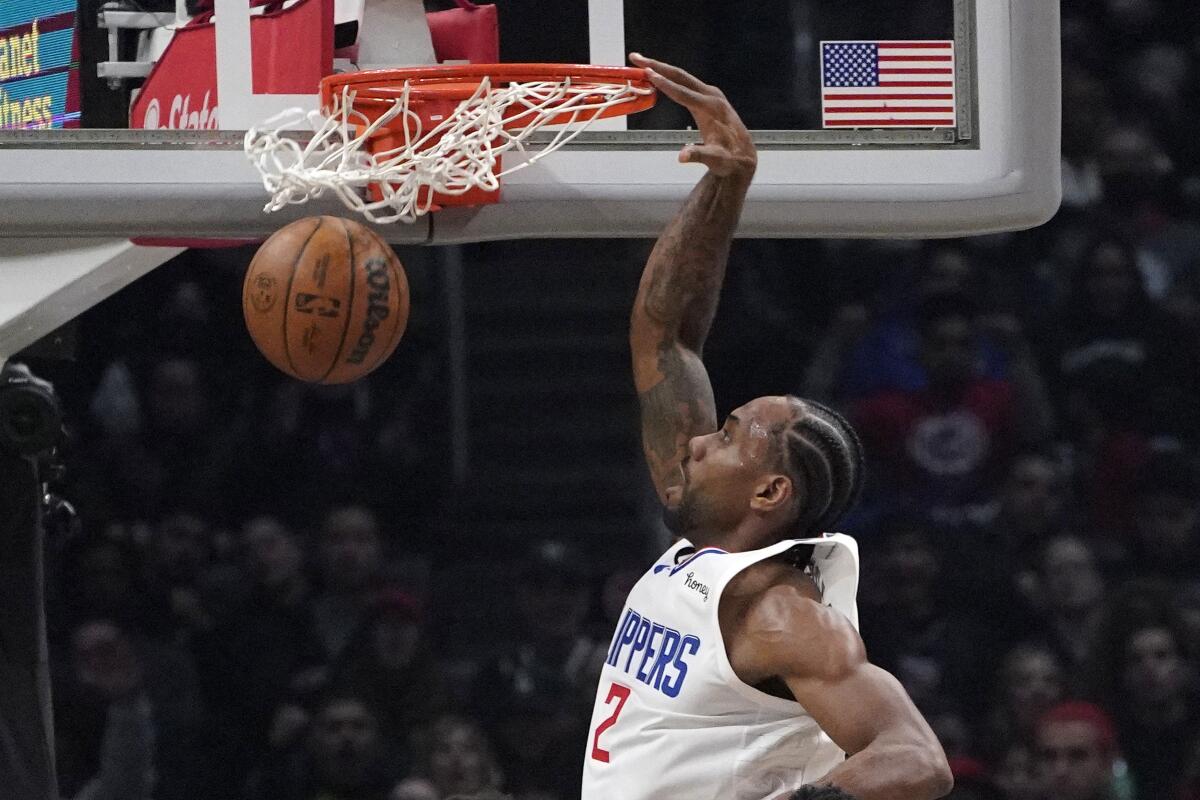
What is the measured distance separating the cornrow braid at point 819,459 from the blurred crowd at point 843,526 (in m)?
2.35

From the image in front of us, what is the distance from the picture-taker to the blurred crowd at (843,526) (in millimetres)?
4977

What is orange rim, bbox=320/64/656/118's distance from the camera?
9.39ft

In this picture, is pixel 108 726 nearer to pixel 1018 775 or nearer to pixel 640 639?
pixel 1018 775

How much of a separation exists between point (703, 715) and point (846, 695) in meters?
0.28

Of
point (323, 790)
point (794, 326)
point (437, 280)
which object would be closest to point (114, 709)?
point (323, 790)

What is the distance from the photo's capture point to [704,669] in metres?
2.55

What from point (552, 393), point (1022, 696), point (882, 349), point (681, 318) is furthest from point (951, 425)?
point (681, 318)

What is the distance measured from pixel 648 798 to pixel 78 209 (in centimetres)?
134

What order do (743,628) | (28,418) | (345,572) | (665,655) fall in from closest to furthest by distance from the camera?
(743,628)
(665,655)
(28,418)
(345,572)

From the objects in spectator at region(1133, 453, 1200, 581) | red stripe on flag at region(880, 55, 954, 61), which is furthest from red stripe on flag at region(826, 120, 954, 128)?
spectator at region(1133, 453, 1200, 581)

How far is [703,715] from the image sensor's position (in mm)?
2582

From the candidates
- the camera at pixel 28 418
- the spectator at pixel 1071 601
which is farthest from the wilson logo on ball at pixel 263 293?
the spectator at pixel 1071 601

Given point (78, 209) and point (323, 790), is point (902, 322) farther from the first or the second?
point (78, 209)

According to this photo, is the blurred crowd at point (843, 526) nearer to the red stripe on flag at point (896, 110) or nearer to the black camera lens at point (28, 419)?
the black camera lens at point (28, 419)
